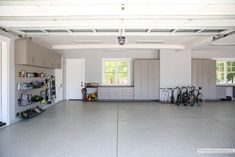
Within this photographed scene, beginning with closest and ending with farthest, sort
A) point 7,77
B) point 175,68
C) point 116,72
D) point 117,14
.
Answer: point 117,14, point 7,77, point 175,68, point 116,72

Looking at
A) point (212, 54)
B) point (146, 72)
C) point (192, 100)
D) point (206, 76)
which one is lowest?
point (192, 100)

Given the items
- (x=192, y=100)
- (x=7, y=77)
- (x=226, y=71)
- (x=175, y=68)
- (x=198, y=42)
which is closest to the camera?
(x=7, y=77)

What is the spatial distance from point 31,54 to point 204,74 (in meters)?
8.18

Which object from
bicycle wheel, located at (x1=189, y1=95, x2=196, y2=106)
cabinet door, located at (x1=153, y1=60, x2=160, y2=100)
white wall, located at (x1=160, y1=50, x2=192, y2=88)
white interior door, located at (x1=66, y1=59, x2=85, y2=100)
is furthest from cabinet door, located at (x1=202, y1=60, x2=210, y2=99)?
white interior door, located at (x1=66, y1=59, x2=85, y2=100)

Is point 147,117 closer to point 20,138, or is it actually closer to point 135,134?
point 135,134

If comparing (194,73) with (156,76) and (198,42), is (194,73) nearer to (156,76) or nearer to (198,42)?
(156,76)

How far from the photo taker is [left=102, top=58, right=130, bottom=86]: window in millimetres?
11148

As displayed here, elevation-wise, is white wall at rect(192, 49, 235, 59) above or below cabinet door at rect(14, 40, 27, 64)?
above

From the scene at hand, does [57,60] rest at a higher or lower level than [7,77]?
higher

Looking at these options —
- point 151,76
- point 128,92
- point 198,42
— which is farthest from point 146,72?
point 198,42

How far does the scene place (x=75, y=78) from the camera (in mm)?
11055

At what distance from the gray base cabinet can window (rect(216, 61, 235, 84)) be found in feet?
16.3

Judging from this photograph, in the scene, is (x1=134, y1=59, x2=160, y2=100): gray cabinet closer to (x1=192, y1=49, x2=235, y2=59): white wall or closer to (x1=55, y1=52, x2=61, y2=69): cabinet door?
(x1=192, y1=49, x2=235, y2=59): white wall

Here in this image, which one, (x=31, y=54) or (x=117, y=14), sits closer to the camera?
(x=117, y=14)
